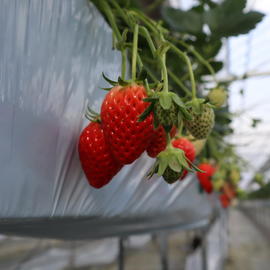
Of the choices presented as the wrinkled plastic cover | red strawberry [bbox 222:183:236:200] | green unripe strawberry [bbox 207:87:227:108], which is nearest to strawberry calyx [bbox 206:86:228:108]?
green unripe strawberry [bbox 207:87:227:108]

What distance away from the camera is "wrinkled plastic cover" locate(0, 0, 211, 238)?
351mm

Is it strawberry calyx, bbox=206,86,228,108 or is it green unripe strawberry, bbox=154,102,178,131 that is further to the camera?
strawberry calyx, bbox=206,86,228,108

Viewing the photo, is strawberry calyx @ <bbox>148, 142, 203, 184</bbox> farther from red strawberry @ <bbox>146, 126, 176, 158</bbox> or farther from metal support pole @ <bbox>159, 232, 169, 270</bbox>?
metal support pole @ <bbox>159, 232, 169, 270</bbox>

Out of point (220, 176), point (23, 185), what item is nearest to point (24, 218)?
point (23, 185)

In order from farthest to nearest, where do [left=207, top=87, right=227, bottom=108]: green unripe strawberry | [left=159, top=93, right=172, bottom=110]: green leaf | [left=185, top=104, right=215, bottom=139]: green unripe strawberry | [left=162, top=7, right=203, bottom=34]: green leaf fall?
[left=162, top=7, right=203, bottom=34]: green leaf < [left=207, top=87, right=227, bottom=108]: green unripe strawberry < [left=185, top=104, right=215, bottom=139]: green unripe strawberry < [left=159, top=93, right=172, bottom=110]: green leaf

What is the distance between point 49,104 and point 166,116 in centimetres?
15

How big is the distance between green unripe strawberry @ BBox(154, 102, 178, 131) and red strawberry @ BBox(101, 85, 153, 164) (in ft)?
0.16

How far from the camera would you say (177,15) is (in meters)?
0.75

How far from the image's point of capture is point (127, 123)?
368 millimetres

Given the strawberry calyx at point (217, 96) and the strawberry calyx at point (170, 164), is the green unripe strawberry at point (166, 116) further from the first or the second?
the strawberry calyx at point (217, 96)

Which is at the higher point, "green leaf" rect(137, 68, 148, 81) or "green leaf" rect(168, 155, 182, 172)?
"green leaf" rect(137, 68, 148, 81)

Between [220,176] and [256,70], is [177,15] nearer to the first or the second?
[220,176]

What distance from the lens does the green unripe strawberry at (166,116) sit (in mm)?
310

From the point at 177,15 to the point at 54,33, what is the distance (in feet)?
1.24
